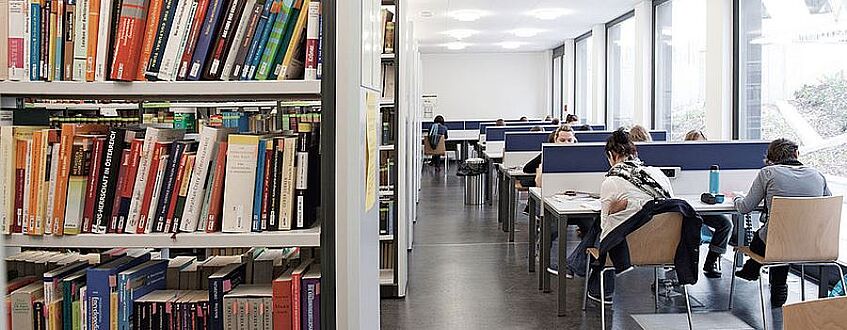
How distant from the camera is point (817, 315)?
1627mm

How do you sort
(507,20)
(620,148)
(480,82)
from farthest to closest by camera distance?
(480,82)
(507,20)
(620,148)

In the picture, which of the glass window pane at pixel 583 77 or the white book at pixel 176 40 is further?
the glass window pane at pixel 583 77

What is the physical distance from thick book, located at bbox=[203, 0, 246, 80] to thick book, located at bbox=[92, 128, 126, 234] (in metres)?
0.26

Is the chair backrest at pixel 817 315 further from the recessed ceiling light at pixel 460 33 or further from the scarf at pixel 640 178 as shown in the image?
the recessed ceiling light at pixel 460 33

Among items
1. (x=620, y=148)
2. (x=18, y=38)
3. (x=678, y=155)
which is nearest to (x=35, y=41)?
(x=18, y=38)

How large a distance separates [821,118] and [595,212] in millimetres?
2555

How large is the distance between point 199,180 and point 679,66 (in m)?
8.91

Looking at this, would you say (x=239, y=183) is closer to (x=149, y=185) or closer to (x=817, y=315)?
(x=149, y=185)

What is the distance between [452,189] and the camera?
12.7 m

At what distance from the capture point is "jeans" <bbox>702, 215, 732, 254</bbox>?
575 centimetres

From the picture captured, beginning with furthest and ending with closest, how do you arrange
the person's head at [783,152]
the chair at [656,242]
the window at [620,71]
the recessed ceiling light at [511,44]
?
1. the recessed ceiling light at [511,44]
2. the window at [620,71]
3. the person's head at [783,152]
4. the chair at [656,242]

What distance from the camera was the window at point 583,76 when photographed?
15438 millimetres

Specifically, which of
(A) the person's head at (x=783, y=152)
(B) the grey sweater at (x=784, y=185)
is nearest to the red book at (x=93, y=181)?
(B) the grey sweater at (x=784, y=185)

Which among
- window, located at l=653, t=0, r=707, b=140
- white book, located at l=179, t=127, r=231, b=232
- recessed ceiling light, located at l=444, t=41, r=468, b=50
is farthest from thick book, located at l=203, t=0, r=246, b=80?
recessed ceiling light, located at l=444, t=41, r=468, b=50
